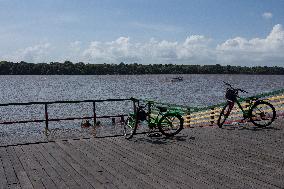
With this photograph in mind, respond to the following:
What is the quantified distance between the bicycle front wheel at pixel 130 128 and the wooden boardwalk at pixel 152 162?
0.67 ft

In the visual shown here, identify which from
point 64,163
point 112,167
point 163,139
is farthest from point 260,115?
point 64,163

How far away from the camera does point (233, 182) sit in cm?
727

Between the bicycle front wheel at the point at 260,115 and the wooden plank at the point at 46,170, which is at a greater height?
the bicycle front wheel at the point at 260,115

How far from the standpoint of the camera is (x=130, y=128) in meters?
12.1

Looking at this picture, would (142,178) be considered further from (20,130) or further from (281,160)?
(20,130)

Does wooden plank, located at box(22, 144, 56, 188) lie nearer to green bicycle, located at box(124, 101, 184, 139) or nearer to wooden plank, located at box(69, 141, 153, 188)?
wooden plank, located at box(69, 141, 153, 188)

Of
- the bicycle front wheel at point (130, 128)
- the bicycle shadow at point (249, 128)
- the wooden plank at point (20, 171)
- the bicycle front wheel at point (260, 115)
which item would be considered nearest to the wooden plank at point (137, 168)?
the bicycle front wheel at point (130, 128)

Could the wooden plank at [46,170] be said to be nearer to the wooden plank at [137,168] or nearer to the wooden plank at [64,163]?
the wooden plank at [64,163]

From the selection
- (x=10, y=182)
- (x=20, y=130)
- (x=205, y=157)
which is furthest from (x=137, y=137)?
(x=20, y=130)

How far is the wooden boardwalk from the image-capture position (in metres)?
7.35

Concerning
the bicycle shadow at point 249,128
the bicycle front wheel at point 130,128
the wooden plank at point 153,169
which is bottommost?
the wooden plank at point 153,169

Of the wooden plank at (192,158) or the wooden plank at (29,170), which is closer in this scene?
the wooden plank at (29,170)

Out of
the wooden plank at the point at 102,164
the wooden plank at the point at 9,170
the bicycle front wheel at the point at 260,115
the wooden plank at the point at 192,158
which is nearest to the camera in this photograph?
the wooden plank at the point at 102,164

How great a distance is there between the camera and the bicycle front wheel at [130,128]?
1169 cm
